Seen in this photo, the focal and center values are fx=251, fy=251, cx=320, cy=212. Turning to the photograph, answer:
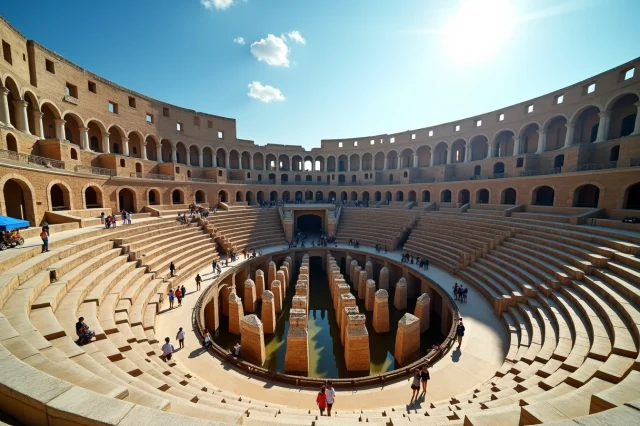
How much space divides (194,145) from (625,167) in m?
38.4

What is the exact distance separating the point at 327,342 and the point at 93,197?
2147cm

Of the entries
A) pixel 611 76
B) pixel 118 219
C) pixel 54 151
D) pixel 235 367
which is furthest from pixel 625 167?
pixel 54 151

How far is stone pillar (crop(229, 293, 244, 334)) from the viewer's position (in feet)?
42.9

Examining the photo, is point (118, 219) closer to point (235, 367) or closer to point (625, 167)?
point (235, 367)

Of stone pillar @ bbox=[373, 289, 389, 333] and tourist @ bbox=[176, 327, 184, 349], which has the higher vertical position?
tourist @ bbox=[176, 327, 184, 349]

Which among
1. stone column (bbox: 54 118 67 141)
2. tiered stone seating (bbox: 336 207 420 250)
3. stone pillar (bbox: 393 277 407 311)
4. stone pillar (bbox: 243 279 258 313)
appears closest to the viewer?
stone pillar (bbox: 243 279 258 313)

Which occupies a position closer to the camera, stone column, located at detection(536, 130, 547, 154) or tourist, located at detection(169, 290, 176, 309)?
tourist, located at detection(169, 290, 176, 309)

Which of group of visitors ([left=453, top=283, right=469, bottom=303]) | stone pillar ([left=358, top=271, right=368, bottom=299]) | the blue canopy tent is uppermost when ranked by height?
the blue canopy tent

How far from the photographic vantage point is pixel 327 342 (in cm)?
1344

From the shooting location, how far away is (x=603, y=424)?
312 centimetres

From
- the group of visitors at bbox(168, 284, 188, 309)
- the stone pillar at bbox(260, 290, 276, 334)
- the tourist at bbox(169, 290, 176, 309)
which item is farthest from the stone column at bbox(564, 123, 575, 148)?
the tourist at bbox(169, 290, 176, 309)

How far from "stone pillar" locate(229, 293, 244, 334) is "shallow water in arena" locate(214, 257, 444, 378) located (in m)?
0.40

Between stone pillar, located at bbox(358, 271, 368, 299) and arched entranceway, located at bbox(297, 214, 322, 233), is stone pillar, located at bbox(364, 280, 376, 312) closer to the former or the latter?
stone pillar, located at bbox(358, 271, 368, 299)

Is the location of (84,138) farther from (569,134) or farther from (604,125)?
(604,125)
